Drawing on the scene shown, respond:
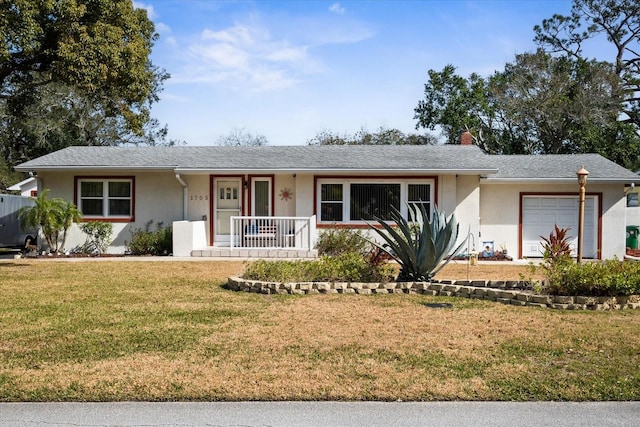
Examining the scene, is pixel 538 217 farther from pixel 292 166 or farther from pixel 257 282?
pixel 257 282

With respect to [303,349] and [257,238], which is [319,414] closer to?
[303,349]

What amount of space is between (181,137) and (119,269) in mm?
34891

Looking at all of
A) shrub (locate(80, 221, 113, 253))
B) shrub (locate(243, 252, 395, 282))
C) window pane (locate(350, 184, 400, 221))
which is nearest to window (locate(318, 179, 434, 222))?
window pane (locate(350, 184, 400, 221))

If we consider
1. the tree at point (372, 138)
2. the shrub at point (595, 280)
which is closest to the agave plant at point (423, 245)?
the shrub at point (595, 280)

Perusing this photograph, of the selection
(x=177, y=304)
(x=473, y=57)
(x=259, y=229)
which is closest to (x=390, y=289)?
(x=177, y=304)

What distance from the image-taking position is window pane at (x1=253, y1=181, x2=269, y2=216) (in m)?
19.6

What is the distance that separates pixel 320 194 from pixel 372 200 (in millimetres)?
1714

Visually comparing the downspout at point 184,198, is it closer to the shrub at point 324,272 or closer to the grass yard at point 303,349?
the shrub at point 324,272

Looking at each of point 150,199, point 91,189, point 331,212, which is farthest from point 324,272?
point 91,189

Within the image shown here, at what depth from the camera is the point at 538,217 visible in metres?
18.9

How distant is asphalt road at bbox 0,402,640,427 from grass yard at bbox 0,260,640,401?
0.49 feet

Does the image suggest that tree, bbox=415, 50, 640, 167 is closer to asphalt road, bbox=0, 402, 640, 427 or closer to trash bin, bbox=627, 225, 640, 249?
trash bin, bbox=627, 225, 640, 249

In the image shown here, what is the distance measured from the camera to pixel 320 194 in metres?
19.0

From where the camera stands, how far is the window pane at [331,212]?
18969 mm
